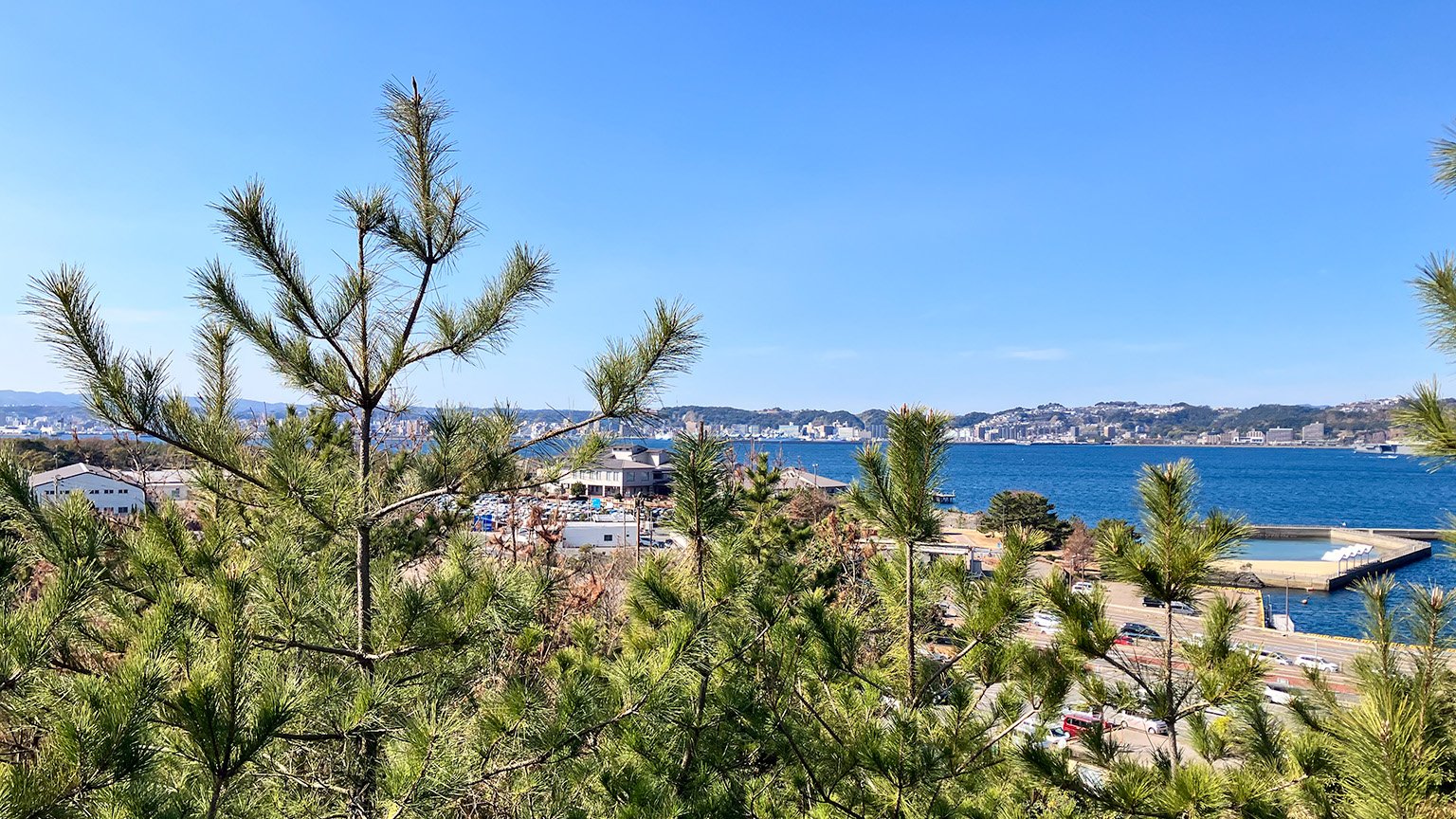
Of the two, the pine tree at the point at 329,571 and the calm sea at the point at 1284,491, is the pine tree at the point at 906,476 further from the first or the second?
the calm sea at the point at 1284,491

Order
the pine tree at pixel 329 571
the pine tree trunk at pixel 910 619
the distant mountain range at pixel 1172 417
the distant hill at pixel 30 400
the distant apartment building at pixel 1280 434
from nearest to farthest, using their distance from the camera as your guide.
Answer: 1. the pine tree at pixel 329 571
2. the pine tree trunk at pixel 910 619
3. the distant hill at pixel 30 400
4. the distant mountain range at pixel 1172 417
5. the distant apartment building at pixel 1280 434

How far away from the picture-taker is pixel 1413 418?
8.09ft

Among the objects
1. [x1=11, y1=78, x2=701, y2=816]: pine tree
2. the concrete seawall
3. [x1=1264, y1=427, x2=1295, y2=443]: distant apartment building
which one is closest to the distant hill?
[x1=11, y1=78, x2=701, y2=816]: pine tree

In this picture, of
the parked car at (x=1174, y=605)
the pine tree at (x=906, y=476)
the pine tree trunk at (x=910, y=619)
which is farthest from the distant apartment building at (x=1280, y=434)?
the pine tree at (x=906, y=476)

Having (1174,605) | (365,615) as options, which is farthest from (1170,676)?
(365,615)

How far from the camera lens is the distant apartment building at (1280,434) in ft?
538

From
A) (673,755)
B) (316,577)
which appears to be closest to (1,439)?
(316,577)

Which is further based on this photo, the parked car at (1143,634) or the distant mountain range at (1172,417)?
the distant mountain range at (1172,417)

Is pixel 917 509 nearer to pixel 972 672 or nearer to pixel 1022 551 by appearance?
pixel 1022 551

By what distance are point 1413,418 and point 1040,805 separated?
8.61ft

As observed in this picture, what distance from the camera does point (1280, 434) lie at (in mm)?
165125

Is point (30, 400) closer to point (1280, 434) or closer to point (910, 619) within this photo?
point (910, 619)

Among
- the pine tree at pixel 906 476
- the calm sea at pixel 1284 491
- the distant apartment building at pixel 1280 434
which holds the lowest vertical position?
the calm sea at pixel 1284 491

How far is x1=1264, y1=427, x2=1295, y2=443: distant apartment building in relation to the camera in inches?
6457
